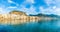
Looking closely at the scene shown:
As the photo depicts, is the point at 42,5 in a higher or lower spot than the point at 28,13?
higher

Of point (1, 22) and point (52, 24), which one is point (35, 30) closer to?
point (52, 24)

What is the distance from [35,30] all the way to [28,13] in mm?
373

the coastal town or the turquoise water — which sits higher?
the coastal town

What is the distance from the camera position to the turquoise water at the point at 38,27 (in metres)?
2.49

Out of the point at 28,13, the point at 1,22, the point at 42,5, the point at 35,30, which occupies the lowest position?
the point at 35,30

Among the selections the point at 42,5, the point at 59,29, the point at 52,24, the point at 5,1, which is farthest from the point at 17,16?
the point at 59,29

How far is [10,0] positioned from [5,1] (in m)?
0.10

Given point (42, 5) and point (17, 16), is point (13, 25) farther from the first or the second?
point (42, 5)

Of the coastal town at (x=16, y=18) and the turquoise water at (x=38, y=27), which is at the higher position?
the coastal town at (x=16, y=18)

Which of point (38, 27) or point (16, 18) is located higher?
point (16, 18)

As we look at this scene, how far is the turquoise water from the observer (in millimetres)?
2494

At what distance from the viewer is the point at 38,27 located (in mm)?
2562

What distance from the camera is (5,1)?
8.12ft

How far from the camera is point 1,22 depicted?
8.16ft
